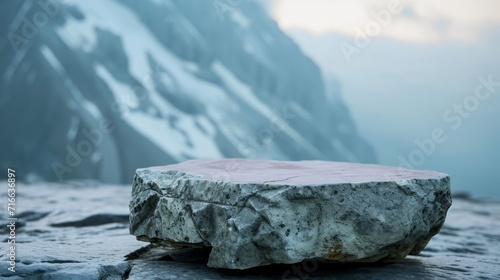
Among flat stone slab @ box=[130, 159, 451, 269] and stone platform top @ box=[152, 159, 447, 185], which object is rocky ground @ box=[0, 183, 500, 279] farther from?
stone platform top @ box=[152, 159, 447, 185]

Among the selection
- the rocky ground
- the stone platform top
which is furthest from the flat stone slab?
the rocky ground

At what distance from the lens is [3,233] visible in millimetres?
3404

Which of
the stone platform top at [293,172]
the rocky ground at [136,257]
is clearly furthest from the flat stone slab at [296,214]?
the rocky ground at [136,257]

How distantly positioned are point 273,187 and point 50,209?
2819 mm

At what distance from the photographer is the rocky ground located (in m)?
2.16

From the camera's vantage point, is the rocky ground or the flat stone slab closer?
the flat stone slab

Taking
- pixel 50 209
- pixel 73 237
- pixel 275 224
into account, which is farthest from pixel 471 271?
pixel 50 209

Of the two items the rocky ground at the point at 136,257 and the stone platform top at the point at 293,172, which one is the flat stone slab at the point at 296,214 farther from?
the rocky ground at the point at 136,257

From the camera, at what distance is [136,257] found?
2555mm

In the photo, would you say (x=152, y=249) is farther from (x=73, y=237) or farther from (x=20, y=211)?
(x=20, y=211)

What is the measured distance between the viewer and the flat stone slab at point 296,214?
78.1 inches

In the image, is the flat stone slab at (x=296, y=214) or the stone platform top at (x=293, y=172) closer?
the flat stone slab at (x=296, y=214)

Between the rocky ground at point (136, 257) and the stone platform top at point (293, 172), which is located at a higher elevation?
the stone platform top at point (293, 172)

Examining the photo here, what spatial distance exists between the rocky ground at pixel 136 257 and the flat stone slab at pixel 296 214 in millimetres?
110
